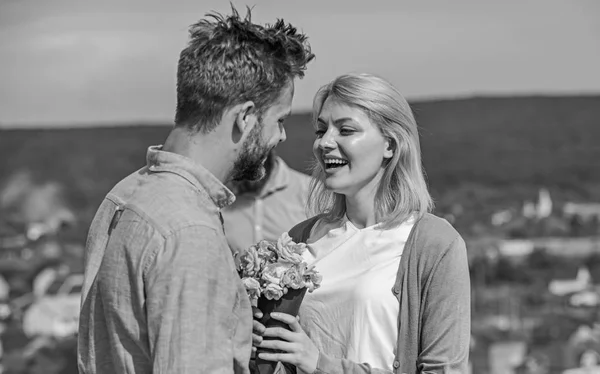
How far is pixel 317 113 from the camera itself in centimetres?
252

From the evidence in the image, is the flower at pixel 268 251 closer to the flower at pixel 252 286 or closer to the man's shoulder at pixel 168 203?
the flower at pixel 252 286

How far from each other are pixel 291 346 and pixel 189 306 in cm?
56

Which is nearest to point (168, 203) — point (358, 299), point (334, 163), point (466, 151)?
point (358, 299)

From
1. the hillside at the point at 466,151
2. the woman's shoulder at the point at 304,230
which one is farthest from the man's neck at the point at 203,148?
the hillside at the point at 466,151

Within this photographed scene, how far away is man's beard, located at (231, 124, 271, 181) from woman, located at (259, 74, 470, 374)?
0.40 metres

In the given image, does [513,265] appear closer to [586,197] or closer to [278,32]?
[586,197]

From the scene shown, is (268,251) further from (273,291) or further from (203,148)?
(203,148)

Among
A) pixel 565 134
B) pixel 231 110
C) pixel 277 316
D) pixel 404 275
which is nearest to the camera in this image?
pixel 231 110

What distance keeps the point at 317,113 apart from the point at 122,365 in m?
1.18

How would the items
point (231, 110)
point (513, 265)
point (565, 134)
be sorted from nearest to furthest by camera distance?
1. point (231, 110)
2. point (513, 265)
3. point (565, 134)

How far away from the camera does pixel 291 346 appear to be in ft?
6.46

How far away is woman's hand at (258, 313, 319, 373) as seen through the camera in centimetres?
193

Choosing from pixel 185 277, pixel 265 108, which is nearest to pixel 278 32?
pixel 265 108

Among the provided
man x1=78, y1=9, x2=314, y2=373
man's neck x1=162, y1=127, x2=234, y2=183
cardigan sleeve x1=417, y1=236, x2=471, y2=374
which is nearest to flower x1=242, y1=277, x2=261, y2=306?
man x1=78, y1=9, x2=314, y2=373
